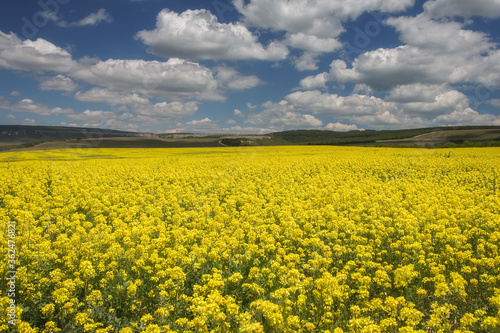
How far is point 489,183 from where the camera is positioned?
55.1 feet

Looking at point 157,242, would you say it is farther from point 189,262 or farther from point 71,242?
point 71,242

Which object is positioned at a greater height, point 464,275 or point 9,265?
point 9,265

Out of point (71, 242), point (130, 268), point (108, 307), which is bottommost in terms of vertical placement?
point (108, 307)

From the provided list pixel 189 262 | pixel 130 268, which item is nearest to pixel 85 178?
pixel 130 268

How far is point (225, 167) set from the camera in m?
25.8

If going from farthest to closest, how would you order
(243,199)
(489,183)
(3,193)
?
(489,183) < (3,193) < (243,199)

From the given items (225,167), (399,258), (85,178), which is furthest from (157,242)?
(225,167)

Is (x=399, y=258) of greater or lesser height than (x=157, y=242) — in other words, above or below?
below

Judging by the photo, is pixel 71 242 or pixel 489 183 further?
pixel 489 183

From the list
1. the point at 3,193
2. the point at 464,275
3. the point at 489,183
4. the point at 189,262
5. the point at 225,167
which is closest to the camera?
the point at 189,262

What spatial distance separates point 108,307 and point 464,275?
7.85m

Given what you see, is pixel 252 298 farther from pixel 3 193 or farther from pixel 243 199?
pixel 3 193

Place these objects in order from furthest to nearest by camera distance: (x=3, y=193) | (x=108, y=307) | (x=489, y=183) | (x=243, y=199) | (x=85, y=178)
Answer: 1. (x=85, y=178)
2. (x=489, y=183)
3. (x=3, y=193)
4. (x=243, y=199)
5. (x=108, y=307)

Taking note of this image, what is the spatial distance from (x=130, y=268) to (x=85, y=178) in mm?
14198
